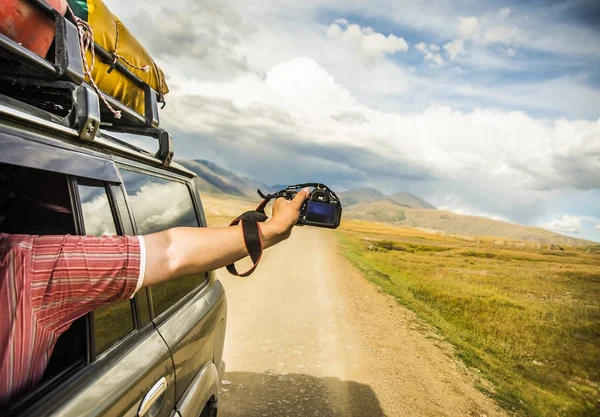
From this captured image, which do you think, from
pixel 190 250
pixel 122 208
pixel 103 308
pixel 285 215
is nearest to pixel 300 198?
pixel 285 215

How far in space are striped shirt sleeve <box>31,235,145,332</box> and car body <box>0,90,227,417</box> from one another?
142mm

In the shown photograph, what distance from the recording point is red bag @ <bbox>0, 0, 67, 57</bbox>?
1385 millimetres

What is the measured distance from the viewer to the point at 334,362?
18.8ft

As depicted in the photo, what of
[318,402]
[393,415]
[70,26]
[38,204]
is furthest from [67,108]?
[393,415]

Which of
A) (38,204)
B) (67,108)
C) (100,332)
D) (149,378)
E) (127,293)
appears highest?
(67,108)

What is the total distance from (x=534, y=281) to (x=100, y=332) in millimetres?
29640

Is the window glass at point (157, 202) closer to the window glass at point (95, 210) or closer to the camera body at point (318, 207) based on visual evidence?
the window glass at point (95, 210)

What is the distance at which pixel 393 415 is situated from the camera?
459 centimetres

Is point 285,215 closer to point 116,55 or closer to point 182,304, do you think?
point 182,304

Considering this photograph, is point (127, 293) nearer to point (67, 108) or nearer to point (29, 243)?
point (29, 243)

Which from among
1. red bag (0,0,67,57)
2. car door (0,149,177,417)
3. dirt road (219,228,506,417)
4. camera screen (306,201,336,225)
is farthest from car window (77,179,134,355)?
dirt road (219,228,506,417)

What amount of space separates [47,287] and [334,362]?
201 inches

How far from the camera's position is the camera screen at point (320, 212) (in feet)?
6.17

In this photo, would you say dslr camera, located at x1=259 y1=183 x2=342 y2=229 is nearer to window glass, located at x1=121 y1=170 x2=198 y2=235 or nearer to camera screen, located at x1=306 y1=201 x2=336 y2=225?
camera screen, located at x1=306 y1=201 x2=336 y2=225
